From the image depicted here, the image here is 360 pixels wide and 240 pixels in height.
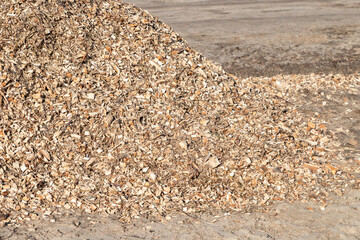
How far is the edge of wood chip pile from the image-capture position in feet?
19.9

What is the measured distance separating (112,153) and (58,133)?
95 centimetres

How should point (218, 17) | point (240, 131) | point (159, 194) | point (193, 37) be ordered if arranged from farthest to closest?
1. point (218, 17)
2. point (193, 37)
3. point (240, 131)
4. point (159, 194)

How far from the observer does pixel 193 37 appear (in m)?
14.6

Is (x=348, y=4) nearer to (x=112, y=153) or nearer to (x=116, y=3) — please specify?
(x=116, y=3)

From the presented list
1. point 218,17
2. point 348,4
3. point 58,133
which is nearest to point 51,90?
point 58,133

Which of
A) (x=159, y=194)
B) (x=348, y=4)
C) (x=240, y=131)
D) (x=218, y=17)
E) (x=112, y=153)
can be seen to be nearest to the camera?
(x=159, y=194)

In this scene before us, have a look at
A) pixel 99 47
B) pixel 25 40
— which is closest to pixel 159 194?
pixel 99 47

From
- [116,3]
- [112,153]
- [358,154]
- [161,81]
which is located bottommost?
[358,154]

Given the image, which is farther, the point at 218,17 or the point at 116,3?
the point at 218,17

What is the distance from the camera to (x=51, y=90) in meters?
6.87

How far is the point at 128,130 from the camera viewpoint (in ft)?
22.1

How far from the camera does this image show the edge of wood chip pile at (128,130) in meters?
6.05

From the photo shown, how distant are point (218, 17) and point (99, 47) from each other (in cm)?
1048

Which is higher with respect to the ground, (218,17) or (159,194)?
(218,17)
